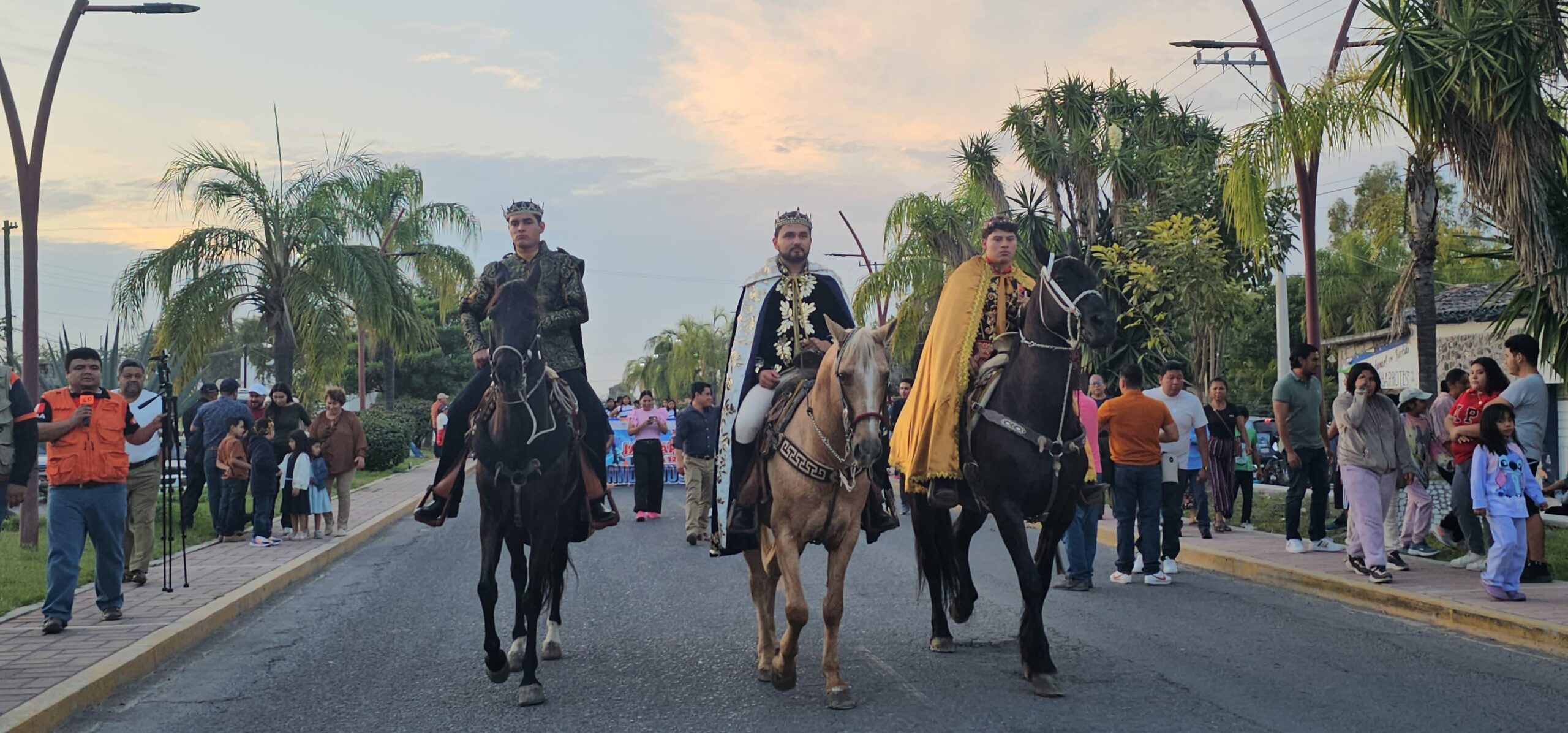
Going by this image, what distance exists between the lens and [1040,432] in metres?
7.84

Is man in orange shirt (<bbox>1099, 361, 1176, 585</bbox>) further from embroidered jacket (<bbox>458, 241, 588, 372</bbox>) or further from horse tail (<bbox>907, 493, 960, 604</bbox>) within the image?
embroidered jacket (<bbox>458, 241, 588, 372</bbox>)

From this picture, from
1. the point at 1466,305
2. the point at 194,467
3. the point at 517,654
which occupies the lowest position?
the point at 517,654

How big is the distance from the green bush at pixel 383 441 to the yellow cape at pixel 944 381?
26250mm

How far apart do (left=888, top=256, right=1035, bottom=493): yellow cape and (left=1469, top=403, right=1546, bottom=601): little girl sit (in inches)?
163

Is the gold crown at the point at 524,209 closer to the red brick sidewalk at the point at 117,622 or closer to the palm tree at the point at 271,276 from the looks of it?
the red brick sidewalk at the point at 117,622

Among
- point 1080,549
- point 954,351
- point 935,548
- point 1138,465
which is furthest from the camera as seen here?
point 1138,465

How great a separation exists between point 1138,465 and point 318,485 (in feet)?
33.7

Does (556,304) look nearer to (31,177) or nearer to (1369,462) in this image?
(1369,462)

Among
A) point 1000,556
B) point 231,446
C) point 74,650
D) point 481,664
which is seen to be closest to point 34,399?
point 231,446

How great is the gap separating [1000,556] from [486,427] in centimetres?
809

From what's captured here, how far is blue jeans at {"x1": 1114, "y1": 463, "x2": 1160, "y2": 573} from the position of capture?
40.4 ft

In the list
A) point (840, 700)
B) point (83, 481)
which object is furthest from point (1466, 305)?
point (83, 481)

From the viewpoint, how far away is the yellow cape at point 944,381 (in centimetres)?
820

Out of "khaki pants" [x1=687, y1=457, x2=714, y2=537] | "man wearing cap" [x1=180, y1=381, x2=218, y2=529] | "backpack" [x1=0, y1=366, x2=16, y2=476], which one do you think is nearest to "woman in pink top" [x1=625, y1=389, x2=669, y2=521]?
"khaki pants" [x1=687, y1=457, x2=714, y2=537]
